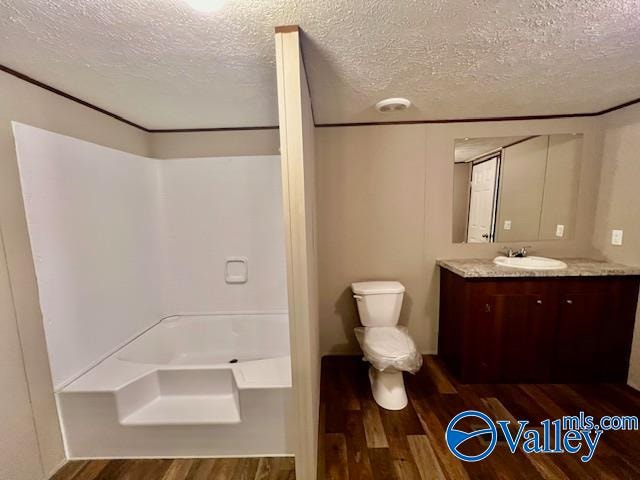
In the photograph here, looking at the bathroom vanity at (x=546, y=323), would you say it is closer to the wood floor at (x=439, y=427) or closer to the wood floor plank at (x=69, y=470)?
the wood floor at (x=439, y=427)

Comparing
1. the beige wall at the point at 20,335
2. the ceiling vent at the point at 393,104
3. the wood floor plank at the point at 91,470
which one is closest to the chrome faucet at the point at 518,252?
the ceiling vent at the point at 393,104

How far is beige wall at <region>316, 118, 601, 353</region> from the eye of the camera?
224 centimetres

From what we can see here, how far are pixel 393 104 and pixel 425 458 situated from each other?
2111mm

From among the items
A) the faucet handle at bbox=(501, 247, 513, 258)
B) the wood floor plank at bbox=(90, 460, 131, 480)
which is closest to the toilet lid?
the faucet handle at bbox=(501, 247, 513, 258)

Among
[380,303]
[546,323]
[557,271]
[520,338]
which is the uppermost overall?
[557,271]

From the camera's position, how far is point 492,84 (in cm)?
159

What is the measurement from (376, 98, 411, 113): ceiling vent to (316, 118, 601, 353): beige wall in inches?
16.8

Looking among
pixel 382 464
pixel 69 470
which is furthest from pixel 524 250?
pixel 69 470

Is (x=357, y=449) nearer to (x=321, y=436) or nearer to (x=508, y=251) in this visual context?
(x=321, y=436)

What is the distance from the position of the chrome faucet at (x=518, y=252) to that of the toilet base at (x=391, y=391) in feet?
4.53

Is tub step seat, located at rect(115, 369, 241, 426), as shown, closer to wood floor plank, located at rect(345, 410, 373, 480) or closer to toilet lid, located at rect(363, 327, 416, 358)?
wood floor plank, located at rect(345, 410, 373, 480)

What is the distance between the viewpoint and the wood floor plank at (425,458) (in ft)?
4.48

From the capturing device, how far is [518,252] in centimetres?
224

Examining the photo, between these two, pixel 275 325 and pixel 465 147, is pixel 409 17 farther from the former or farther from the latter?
pixel 275 325
